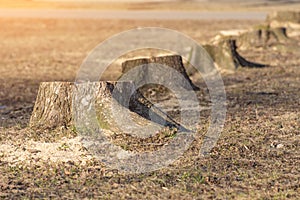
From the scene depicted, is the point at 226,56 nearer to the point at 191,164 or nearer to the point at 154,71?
the point at 154,71

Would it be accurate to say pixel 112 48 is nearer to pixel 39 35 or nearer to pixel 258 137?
pixel 39 35

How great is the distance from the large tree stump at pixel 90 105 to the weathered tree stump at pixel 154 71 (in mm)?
3205

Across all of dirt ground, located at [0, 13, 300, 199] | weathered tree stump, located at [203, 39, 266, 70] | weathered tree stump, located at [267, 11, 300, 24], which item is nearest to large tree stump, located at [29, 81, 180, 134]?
dirt ground, located at [0, 13, 300, 199]

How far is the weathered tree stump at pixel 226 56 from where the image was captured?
15062 mm

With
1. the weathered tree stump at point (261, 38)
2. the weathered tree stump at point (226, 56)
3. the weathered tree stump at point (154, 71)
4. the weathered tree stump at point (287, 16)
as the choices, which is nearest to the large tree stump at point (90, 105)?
the weathered tree stump at point (154, 71)

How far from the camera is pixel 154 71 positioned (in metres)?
11.3

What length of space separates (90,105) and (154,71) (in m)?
3.81

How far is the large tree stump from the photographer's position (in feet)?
25.0

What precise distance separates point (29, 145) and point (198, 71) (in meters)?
7.96

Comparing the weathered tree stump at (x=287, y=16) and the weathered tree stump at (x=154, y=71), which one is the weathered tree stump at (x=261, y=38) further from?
the weathered tree stump at (x=154, y=71)

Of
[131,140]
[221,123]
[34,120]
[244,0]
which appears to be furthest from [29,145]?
[244,0]

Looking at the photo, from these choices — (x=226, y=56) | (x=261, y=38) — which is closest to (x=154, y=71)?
(x=226, y=56)

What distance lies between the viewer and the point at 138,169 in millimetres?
6438

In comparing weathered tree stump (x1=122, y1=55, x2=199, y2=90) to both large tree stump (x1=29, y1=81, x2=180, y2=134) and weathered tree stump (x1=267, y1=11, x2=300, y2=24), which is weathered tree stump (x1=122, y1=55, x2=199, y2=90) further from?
weathered tree stump (x1=267, y1=11, x2=300, y2=24)
